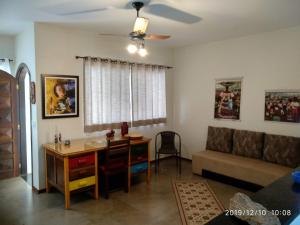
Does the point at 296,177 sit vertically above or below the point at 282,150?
above

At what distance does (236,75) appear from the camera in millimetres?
4523

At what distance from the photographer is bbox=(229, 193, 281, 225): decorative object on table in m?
1.23

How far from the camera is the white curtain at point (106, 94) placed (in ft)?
13.7

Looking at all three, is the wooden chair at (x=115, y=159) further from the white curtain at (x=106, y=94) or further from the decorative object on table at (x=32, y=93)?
the decorative object on table at (x=32, y=93)

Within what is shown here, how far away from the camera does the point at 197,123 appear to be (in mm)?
5254

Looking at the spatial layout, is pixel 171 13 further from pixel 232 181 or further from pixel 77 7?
pixel 232 181

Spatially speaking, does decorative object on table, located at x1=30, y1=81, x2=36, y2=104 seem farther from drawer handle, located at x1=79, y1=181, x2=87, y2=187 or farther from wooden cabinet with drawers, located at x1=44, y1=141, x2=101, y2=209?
drawer handle, located at x1=79, y1=181, x2=87, y2=187

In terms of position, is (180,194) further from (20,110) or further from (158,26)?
(20,110)

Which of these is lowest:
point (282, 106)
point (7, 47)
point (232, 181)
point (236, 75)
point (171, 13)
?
point (232, 181)

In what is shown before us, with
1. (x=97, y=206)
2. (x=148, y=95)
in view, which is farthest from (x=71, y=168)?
(x=148, y=95)

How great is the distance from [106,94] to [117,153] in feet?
4.23

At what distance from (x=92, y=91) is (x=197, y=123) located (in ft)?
7.92

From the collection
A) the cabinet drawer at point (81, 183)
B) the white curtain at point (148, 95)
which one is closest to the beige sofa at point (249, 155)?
the white curtain at point (148, 95)

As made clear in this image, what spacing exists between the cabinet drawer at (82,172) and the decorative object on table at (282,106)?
121 inches
